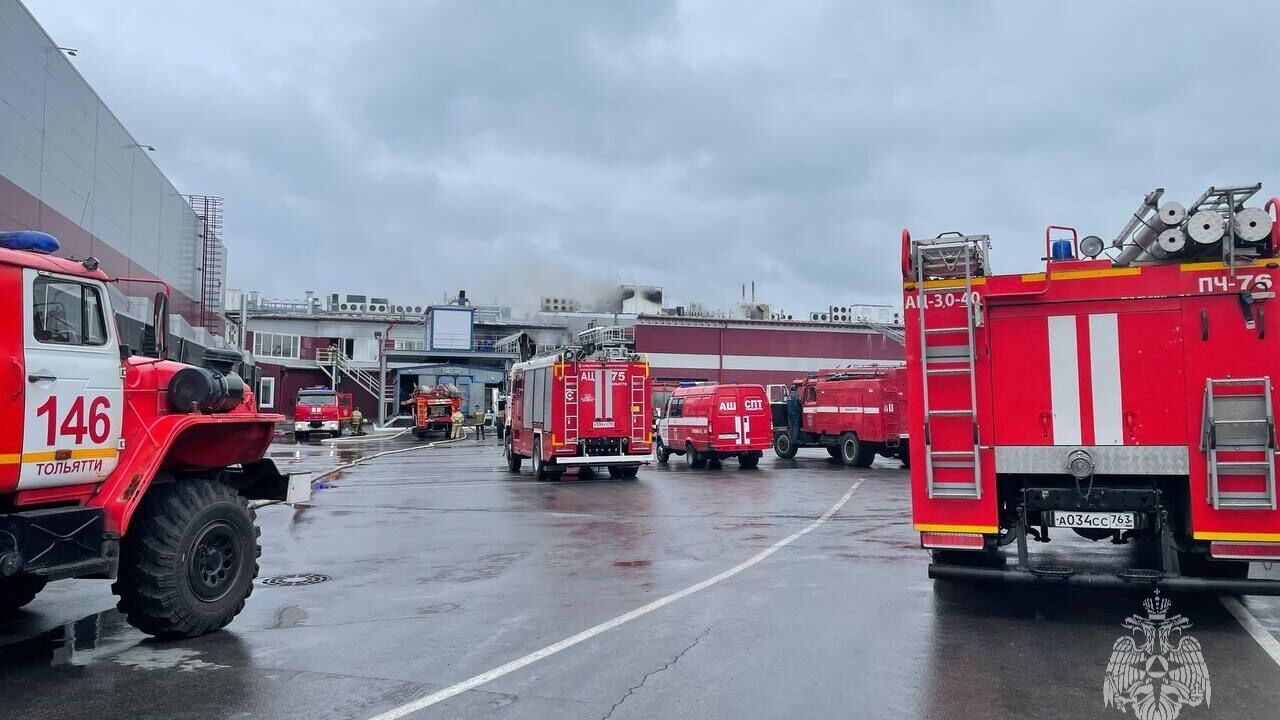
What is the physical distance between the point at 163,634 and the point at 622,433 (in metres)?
14.2

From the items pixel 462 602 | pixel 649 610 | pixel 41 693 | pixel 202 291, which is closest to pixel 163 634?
pixel 41 693

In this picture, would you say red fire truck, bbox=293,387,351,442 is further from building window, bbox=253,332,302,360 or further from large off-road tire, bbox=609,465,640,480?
large off-road tire, bbox=609,465,640,480

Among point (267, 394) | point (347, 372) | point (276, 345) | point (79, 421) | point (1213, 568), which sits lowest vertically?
point (1213, 568)

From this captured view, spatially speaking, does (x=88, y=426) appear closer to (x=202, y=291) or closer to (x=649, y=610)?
(x=649, y=610)

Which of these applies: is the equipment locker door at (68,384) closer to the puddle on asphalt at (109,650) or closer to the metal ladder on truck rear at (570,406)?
the puddle on asphalt at (109,650)

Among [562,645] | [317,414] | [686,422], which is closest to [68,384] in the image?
[562,645]

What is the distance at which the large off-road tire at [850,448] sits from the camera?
25.3 meters

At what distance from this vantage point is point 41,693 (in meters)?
5.06

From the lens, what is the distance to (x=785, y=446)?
29.0 metres

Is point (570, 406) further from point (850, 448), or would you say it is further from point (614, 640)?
point (614, 640)

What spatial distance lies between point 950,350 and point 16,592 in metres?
7.68

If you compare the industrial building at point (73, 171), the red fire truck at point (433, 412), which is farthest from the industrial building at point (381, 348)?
the industrial building at point (73, 171)

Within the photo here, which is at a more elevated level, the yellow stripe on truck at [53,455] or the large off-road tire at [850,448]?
the yellow stripe on truck at [53,455]

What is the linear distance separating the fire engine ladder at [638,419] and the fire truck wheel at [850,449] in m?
7.96
